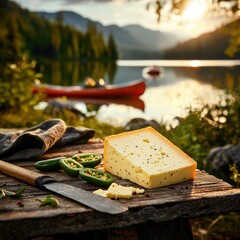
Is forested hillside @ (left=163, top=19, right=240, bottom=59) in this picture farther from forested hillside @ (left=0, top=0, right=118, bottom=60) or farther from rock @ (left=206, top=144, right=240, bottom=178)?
rock @ (left=206, top=144, right=240, bottom=178)

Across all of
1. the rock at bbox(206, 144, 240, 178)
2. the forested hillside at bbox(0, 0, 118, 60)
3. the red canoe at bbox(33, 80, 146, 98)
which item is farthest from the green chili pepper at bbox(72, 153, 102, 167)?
the forested hillside at bbox(0, 0, 118, 60)

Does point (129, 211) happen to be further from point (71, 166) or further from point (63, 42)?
point (63, 42)

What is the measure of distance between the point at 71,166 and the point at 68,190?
39cm

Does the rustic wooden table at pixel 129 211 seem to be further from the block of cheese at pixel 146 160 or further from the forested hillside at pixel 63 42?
the forested hillside at pixel 63 42

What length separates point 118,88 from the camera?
25.2m

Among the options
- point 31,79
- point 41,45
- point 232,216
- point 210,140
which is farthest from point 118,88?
point 41,45

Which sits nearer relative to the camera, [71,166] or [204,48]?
[71,166]

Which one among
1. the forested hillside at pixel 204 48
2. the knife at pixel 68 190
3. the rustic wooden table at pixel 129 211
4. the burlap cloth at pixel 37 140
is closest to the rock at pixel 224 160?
the burlap cloth at pixel 37 140

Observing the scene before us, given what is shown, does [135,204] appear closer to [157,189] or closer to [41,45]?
[157,189]

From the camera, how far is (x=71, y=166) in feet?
9.02

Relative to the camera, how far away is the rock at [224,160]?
6.12 meters

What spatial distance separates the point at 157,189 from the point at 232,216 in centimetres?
299

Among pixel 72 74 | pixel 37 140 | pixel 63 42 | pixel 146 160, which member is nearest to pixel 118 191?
pixel 146 160

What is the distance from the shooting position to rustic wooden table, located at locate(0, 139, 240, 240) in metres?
2.04
